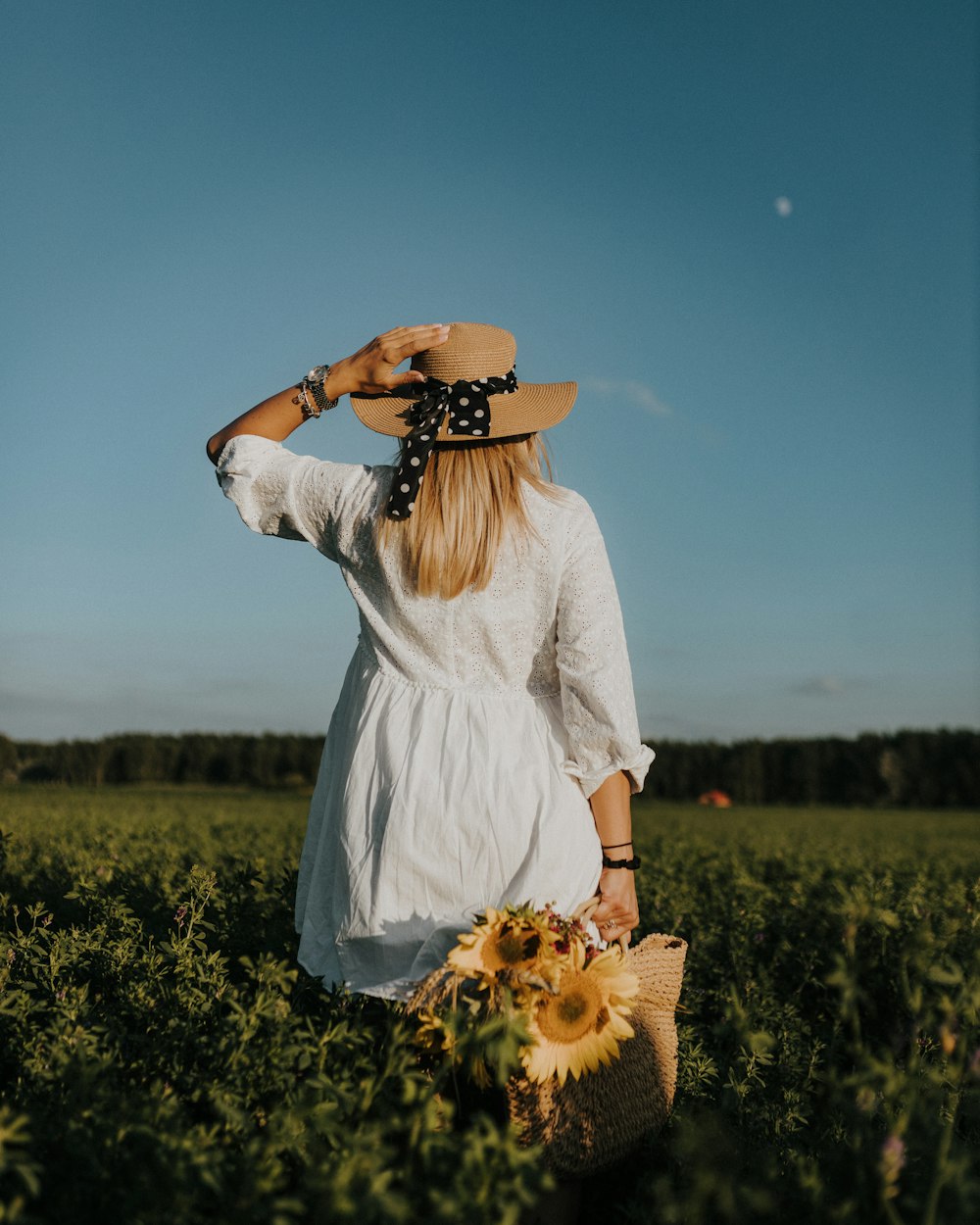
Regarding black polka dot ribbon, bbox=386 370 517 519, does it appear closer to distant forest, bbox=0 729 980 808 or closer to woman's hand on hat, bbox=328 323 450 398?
woman's hand on hat, bbox=328 323 450 398

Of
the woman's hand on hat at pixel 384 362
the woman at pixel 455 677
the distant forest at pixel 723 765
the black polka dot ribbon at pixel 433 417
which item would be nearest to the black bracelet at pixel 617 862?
the woman at pixel 455 677

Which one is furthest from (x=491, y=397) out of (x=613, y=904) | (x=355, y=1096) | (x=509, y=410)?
(x=355, y=1096)

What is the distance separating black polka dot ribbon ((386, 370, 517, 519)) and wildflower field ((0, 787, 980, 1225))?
4.08ft

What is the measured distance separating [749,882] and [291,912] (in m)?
3.61

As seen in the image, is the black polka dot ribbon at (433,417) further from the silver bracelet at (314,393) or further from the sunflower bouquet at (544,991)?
the sunflower bouquet at (544,991)

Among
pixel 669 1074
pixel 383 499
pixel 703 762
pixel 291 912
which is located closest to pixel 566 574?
pixel 383 499

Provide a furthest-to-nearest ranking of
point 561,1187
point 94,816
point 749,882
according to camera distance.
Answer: point 94,816
point 749,882
point 561,1187

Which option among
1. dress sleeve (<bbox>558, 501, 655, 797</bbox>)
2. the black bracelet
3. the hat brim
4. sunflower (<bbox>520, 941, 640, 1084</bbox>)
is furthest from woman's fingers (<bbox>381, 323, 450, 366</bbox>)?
sunflower (<bbox>520, 941, 640, 1084</bbox>)

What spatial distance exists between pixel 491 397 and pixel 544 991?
1.58 meters

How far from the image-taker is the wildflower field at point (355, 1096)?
63.3 inches

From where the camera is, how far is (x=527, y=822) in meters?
2.54

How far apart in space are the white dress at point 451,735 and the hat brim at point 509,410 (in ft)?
0.58

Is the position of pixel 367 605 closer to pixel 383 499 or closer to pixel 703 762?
pixel 383 499

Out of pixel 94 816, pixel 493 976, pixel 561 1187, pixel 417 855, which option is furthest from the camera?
pixel 94 816
